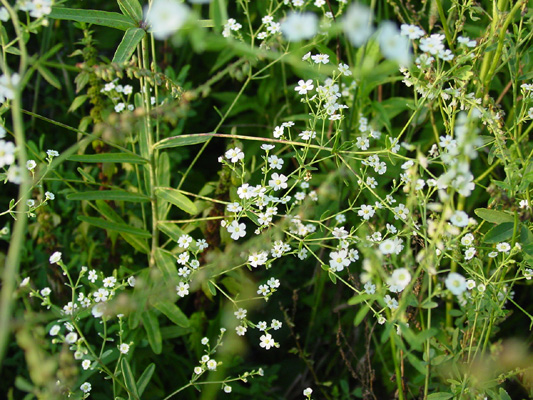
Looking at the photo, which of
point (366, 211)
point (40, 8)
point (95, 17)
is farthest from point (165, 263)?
point (40, 8)

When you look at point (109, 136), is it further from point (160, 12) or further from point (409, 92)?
point (409, 92)

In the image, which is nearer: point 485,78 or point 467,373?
point 467,373

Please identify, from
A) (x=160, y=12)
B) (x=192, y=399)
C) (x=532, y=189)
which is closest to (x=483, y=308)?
(x=532, y=189)

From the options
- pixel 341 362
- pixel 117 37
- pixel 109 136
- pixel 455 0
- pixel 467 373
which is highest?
pixel 455 0

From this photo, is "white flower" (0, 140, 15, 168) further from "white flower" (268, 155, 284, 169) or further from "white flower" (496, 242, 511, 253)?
"white flower" (496, 242, 511, 253)

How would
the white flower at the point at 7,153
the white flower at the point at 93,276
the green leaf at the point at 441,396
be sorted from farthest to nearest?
the white flower at the point at 93,276, the green leaf at the point at 441,396, the white flower at the point at 7,153

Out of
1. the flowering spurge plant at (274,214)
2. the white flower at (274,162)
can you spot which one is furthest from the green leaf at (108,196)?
the white flower at (274,162)

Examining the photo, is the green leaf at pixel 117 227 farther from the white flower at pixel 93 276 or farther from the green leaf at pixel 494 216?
the green leaf at pixel 494 216
